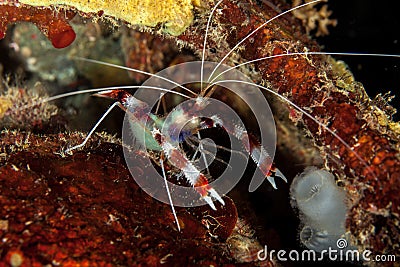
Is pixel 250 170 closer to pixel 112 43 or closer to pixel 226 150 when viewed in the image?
pixel 226 150

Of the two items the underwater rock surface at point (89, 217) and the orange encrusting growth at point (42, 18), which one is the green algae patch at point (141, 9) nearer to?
the orange encrusting growth at point (42, 18)

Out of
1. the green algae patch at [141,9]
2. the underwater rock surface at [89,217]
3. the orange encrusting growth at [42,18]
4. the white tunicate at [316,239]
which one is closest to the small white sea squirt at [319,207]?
the white tunicate at [316,239]

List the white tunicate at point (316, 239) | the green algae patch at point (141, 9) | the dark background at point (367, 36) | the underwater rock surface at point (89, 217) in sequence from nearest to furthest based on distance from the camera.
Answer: the underwater rock surface at point (89, 217), the white tunicate at point (316, 239), the green algae patch at point (141, 9), the dark background at point (367, 36)

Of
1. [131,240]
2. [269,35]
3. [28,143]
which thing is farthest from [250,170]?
[28,143]

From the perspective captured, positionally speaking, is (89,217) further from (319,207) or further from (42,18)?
(42,18)

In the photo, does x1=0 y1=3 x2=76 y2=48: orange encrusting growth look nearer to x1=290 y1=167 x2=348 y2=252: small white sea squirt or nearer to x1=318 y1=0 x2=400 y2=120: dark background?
x1=290 y1=167 x2=348 y2=252: small white sea squirt

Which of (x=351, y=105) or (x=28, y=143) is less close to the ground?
(x=351, y=105)

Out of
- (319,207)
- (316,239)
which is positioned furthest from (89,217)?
(316,239)
